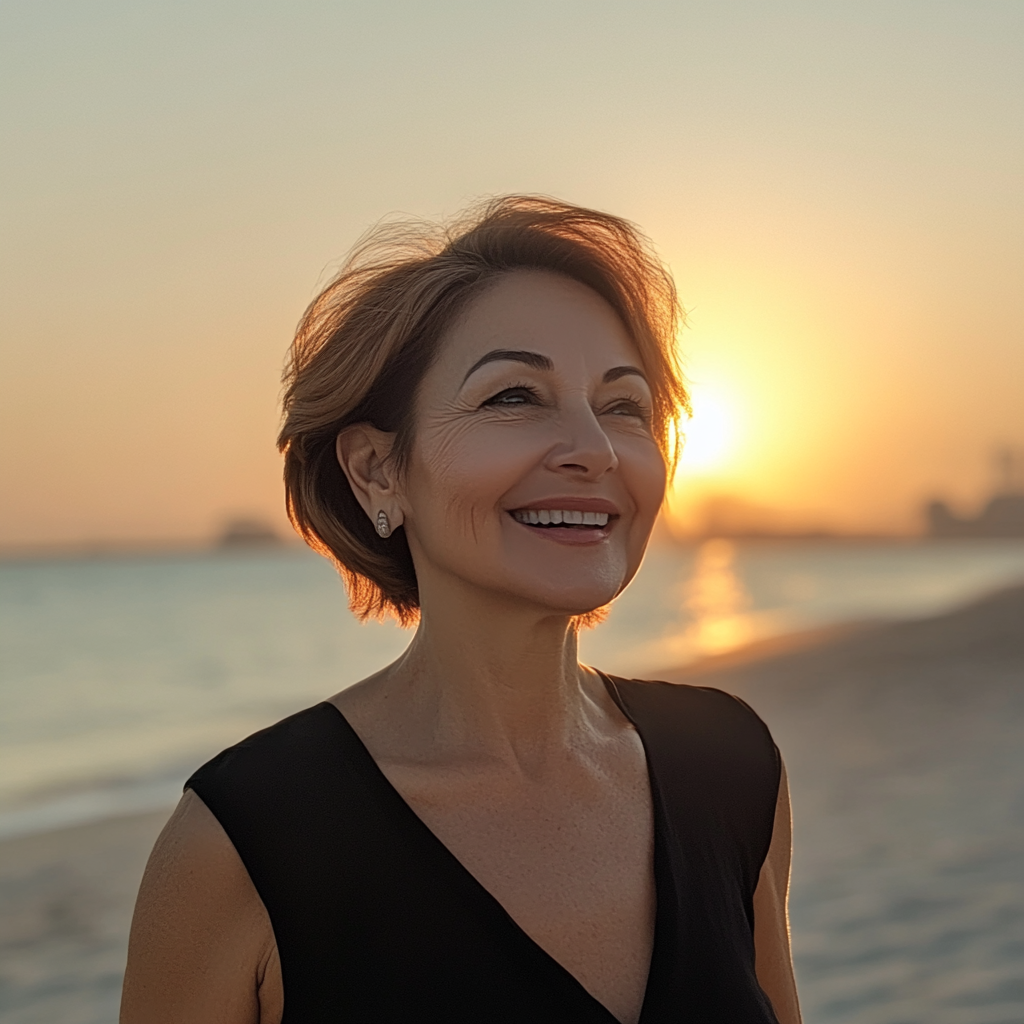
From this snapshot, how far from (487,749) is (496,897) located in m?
0.31

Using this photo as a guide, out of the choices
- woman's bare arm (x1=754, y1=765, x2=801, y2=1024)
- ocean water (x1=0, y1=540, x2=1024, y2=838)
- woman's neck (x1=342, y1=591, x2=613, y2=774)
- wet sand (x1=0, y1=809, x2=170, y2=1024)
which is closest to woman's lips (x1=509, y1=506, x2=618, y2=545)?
woman's neck (x1=342, y1=591, x2=613, y2=774)

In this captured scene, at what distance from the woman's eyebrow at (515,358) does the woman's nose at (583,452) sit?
13cm

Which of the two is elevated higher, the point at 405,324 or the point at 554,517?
the point at 405,324

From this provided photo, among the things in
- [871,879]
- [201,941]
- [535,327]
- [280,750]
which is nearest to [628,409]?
[535,327]

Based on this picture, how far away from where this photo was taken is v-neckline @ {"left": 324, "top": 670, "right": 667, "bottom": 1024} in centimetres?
216

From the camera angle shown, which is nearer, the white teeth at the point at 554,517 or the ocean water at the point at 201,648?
the white teeth at the point at 554,517

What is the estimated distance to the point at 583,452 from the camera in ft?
7.47

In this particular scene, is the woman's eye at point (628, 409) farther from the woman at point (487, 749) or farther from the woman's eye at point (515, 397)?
the woman's eye at point (515, 397)

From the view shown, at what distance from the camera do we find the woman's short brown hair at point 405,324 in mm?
2484

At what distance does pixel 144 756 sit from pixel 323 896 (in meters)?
13.2

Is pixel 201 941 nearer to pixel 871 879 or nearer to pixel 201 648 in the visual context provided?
pixel 871 879

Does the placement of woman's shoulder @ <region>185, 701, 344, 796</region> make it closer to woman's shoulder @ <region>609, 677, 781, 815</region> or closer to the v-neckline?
the v-neckline

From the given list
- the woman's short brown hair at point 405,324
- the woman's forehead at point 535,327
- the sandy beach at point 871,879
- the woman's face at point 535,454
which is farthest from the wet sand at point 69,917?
the woman's forehead at point 535,327

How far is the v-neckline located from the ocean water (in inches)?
355
